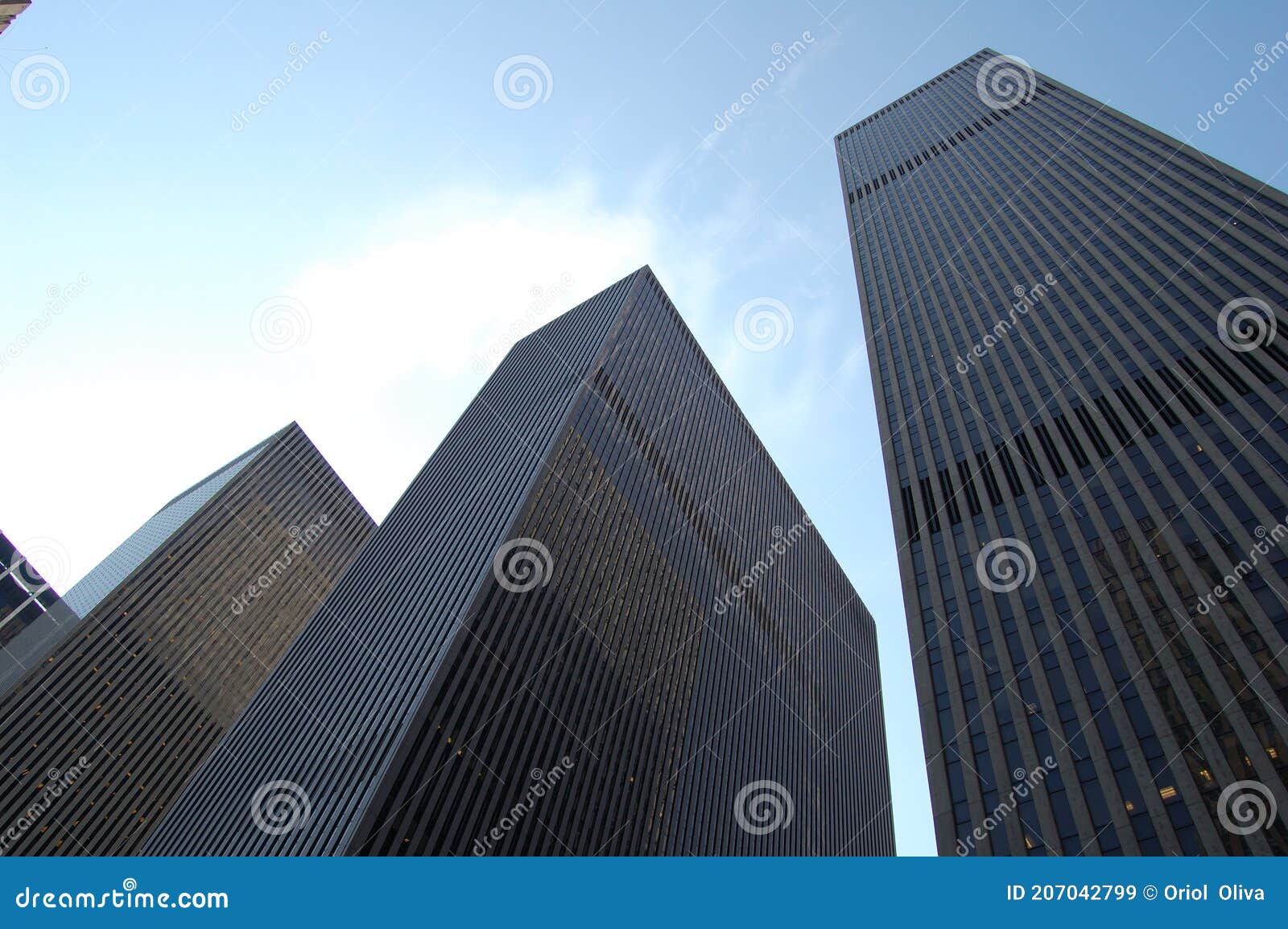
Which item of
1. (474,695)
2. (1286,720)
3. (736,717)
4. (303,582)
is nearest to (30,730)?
(303,582)

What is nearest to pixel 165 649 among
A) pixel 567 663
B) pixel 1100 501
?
pixel 567 663

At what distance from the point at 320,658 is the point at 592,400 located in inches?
1631

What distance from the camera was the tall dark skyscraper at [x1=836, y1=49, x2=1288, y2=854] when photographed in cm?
3631

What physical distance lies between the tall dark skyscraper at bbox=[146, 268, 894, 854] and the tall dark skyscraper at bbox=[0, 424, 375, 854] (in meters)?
56.4

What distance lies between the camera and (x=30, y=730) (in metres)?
118

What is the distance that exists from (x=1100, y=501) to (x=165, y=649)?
15068 centimetres

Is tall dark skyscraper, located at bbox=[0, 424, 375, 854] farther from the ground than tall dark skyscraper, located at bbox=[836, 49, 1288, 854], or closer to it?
closer to it

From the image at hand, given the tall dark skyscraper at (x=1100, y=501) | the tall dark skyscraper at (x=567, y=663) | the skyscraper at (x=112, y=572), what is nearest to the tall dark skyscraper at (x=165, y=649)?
the skyscraper at (x=112, y=572)

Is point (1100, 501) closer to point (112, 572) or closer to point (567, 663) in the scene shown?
point (567, 663)

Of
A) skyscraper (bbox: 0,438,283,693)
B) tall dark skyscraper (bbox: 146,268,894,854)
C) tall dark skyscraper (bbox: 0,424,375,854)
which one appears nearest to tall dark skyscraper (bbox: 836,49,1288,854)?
tall dark skyscraper (bbox: 146,268,894,854)

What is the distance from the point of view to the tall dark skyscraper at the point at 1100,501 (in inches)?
1430

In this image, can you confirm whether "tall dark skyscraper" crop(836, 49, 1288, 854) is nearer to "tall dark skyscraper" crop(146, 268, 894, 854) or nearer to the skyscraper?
"tall dark skyscraper" crop(146, 268, 894, 854)

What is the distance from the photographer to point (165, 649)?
138000mm

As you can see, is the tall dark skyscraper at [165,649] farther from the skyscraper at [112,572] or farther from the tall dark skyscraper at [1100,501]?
the tall dark skyscraper at [1100,501]
